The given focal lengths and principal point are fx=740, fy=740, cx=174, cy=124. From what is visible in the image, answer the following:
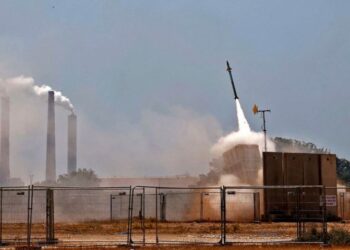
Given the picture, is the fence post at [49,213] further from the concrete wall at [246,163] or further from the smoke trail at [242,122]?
the smoke trail at [242,122]

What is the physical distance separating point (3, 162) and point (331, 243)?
9338 cm

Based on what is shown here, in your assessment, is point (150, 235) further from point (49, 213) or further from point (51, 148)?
point (51, 148)

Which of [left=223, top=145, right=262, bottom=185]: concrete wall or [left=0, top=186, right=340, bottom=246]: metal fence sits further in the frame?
[left=223, top=145, right=262, bottom=185]: concrete wall

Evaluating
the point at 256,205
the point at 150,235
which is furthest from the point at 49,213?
the point at 256,205

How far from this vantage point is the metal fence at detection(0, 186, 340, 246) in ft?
88.0

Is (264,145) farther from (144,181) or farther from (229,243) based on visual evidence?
(229,243)

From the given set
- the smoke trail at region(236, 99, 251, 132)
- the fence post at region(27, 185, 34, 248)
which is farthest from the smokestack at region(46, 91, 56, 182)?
the fence post at region(27, 185, 34, 248)

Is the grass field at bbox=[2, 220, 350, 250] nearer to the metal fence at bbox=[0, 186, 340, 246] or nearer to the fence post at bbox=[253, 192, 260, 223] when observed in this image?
the metal fence at bbox=[0, 186, 340, 246]

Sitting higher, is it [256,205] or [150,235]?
[256,205]

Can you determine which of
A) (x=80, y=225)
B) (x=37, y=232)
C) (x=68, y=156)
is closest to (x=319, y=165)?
(x=80, y=225)

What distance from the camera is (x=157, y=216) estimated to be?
1388 inches

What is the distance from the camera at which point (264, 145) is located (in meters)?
63.3

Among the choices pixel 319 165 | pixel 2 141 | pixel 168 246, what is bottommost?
pixel 168 246

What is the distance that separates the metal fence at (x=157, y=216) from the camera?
26.8 meters
